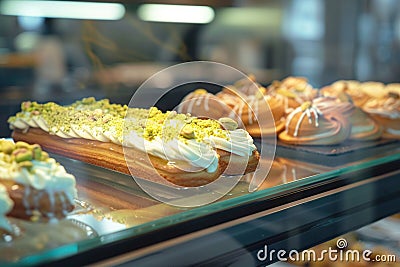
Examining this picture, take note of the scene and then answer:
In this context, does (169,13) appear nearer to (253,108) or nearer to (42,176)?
(253,108)

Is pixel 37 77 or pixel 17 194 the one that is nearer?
pixel 17 194

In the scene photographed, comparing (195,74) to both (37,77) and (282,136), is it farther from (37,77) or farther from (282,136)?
(37,77)

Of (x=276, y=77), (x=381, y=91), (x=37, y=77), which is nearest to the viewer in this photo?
(x=381, y=91)

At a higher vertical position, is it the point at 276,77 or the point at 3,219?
the point at 3,219

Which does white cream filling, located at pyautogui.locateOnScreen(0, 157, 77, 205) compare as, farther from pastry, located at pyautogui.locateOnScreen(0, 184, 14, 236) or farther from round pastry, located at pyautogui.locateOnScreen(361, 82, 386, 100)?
round pastry, located at pyautogui.locateOnScreen(361, 82, 386, 100)

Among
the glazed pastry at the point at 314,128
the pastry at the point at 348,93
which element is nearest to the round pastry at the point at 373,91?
the pastry at the point at 348,93

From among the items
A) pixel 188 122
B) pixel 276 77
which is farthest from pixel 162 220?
pixel 276 77

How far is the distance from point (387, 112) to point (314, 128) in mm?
357

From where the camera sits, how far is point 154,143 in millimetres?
1187

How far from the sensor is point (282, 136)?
1.74m

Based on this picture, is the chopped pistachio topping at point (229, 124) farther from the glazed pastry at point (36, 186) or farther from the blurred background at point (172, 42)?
the blurred background at point (172, 42)

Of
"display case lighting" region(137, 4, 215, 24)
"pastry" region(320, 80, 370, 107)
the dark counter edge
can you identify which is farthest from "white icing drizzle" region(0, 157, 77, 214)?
"display case lighting" region(137, 4, 215, 24)

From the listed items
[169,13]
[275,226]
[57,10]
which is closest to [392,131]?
[275,226]

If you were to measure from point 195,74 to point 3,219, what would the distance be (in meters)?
1.01
